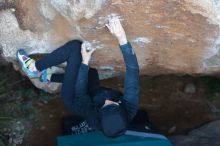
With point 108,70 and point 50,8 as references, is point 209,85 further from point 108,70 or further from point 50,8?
point 50,8

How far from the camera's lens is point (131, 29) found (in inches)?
137

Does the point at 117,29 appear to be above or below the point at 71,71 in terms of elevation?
above

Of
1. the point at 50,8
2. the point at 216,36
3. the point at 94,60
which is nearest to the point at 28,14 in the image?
the point at 50,8

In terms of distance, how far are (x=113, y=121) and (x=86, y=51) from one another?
2.23 ft

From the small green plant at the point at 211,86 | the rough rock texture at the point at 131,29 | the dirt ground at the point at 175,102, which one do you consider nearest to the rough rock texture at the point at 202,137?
the dirt ground at the point at 175,102

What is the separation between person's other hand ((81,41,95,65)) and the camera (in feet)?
12.0

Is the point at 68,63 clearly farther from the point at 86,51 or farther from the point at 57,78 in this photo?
the point at 57,78

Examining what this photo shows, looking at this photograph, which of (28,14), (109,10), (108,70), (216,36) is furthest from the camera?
(108,70)

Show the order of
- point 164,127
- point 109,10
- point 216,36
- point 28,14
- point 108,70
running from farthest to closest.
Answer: point 164,127 < point 108,70 < point 28,14 < point 216,36 < point 109,10

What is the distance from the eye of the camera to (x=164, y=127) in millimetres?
4867

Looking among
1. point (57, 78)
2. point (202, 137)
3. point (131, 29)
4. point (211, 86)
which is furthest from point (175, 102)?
point (131, 29)

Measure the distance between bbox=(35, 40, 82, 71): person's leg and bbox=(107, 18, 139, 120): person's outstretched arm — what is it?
432 millimetres

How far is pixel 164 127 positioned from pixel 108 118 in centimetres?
170

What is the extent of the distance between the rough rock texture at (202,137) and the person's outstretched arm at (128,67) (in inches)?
42.4
